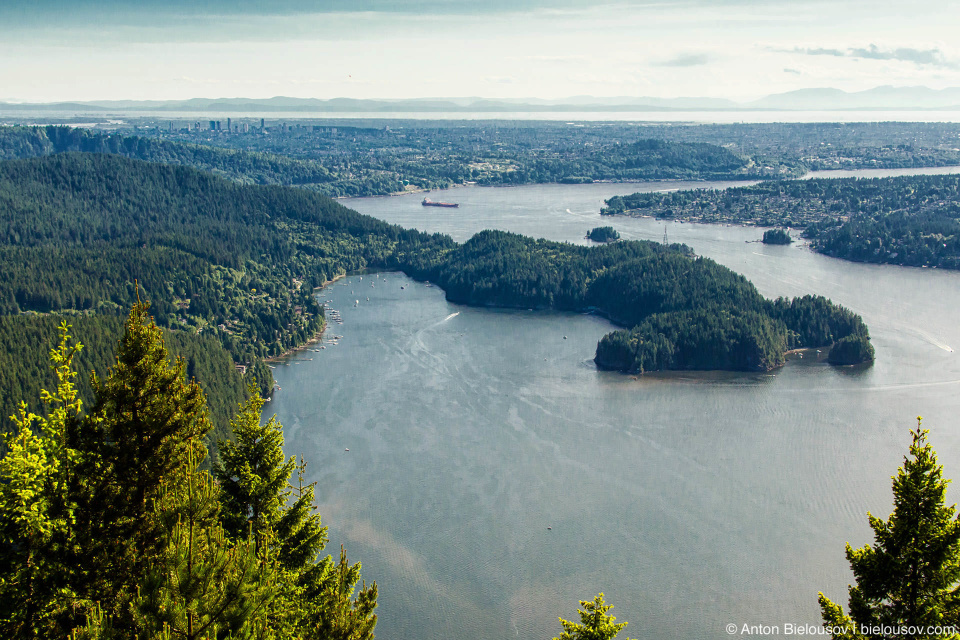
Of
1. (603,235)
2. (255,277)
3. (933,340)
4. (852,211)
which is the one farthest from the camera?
(852,211)

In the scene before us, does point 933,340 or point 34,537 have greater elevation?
point 34,537

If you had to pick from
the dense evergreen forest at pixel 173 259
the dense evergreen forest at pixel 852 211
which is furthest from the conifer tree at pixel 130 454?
the dense evergreen forest at pixel 852 211

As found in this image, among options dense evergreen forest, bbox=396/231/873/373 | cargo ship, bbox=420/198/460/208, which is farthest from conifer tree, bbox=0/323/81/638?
cargo ship, bbox=420/198/460/208

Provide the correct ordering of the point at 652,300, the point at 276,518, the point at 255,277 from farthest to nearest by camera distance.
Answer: the point at 255,277 < the point at 652,300 < the point at 276,518

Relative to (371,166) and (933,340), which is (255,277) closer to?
(933,340)

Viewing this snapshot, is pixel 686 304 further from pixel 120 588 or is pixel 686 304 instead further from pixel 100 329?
pixel 120 588

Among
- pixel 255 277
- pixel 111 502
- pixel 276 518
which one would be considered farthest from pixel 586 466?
pixel 255 277

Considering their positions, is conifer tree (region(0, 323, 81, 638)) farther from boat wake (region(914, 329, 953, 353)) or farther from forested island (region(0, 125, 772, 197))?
forested island (region(0, 125, 772, 197))
